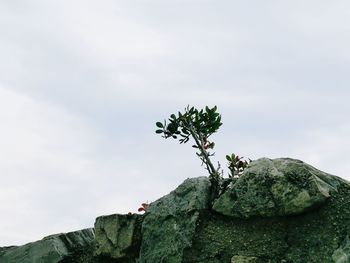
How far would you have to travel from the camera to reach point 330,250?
5277 mm

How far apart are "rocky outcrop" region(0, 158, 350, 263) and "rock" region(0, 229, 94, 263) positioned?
2.53ft

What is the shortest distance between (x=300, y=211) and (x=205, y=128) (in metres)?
2.31

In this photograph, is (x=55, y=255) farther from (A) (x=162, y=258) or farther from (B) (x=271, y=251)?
(B) (x=271, y=251)

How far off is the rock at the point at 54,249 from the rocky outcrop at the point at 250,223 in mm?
771

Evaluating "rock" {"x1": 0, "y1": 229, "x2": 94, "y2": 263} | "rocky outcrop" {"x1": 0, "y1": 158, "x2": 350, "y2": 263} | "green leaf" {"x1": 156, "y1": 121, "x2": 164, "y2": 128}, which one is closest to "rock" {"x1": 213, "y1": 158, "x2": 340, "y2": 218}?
"rocky outcrop" {"x1": 0, "y1": 158, "x2": 350, "y2": 263}

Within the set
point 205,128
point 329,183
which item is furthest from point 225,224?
point 205,128

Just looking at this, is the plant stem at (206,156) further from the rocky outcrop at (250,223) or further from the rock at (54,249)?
the rock at (54,249)

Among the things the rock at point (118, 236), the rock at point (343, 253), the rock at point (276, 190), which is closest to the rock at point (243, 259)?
the rock at point (276, 190)

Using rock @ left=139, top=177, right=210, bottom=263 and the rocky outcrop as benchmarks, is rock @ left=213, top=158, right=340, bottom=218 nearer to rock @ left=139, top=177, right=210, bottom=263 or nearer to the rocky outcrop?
the rocky outcrop

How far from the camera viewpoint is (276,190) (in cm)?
562

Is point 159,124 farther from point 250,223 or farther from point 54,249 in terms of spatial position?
point 250,223

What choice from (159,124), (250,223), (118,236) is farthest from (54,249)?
(250,223)

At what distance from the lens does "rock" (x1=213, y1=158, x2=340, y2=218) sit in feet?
18.2

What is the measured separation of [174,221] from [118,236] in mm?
807
